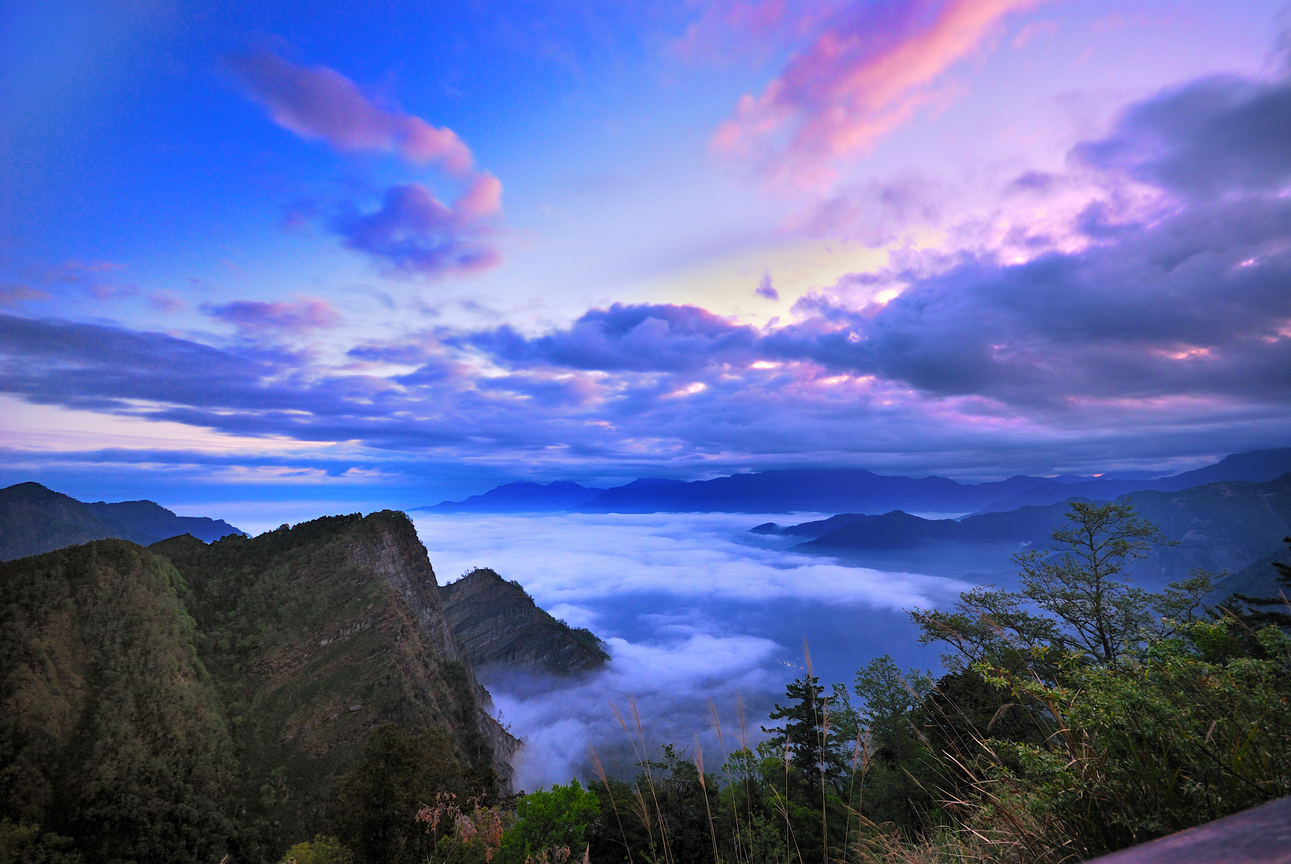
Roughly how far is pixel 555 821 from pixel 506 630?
319 ft

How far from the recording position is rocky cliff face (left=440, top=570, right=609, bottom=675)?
10656 centimetres

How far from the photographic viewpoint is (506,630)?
108688 millimetres

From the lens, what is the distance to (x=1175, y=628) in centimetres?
562

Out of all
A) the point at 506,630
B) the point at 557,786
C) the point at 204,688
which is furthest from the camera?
the point at 506,630

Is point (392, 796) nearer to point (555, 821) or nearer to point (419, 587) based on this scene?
point (555, 821)

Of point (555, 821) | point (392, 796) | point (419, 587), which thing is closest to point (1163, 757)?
point (555, 821)

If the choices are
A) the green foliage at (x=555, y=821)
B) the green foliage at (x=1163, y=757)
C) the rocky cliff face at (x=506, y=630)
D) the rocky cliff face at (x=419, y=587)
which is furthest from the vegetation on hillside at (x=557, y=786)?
the rocky cliff face at (x=506, y=630)

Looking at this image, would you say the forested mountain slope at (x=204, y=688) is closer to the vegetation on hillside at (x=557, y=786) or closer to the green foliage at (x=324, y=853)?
the vegetation on hillside at (x=557, y=786)

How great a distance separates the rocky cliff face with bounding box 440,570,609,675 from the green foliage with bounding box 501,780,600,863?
93.0m

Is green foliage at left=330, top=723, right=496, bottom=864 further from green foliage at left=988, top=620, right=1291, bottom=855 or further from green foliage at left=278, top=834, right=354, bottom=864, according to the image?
green foliage at left=988, top=620, right=1291, bottom=855

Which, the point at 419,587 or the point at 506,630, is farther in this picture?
the point at 506,630

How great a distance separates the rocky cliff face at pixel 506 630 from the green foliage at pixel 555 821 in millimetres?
93049

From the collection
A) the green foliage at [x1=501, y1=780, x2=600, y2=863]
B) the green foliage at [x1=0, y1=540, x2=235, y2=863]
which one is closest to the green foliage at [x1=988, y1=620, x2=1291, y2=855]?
the green foliage at [x1=501, y1=780, x2=600, y2=863]

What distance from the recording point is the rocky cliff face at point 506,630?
10656 centimetres
